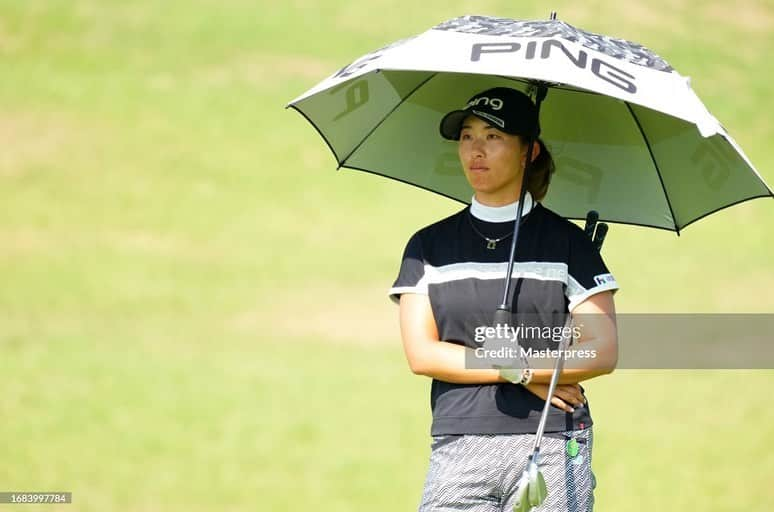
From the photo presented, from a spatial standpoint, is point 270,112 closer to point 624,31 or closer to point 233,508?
point 624,31

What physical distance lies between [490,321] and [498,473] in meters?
0.43

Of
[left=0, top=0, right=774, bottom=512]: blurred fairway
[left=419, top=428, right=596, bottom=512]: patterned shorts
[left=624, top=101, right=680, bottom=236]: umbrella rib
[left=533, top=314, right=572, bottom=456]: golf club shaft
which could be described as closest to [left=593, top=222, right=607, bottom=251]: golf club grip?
[left=624, top=101, right=680, bottom=236]: umbrella rib

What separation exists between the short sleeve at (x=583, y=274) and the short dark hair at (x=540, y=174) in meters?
0.23

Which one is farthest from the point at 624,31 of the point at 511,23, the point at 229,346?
the point at 511,23

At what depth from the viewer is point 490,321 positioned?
3.63 meters

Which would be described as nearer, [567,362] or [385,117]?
[567,362]

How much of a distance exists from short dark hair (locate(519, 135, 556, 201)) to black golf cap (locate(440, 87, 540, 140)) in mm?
111

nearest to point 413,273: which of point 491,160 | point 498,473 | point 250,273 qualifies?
point 491,160

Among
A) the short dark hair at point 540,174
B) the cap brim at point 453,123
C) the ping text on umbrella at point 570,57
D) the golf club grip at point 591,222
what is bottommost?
the golf club grip at point 591,222

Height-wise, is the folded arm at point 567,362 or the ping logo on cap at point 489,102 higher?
the ping logo on cap at point 489,102

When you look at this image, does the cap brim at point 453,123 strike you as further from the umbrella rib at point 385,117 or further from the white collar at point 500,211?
the umbrella rib at point 385,117

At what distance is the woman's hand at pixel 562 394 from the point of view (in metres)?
3.66

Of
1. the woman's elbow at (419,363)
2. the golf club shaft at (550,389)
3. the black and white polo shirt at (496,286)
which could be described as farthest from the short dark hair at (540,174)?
the woman's elbow at (419,363)

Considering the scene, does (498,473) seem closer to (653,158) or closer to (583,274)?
(583,274)
